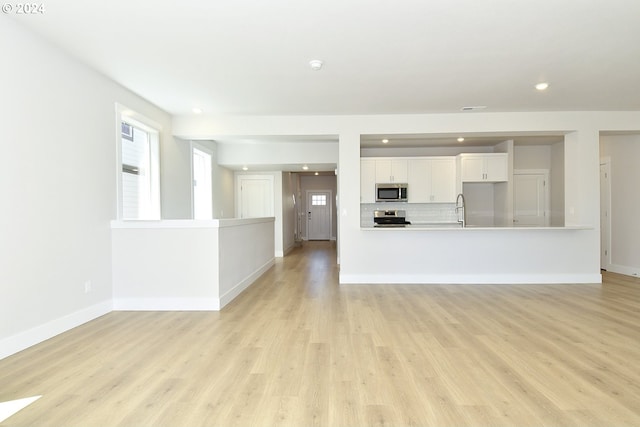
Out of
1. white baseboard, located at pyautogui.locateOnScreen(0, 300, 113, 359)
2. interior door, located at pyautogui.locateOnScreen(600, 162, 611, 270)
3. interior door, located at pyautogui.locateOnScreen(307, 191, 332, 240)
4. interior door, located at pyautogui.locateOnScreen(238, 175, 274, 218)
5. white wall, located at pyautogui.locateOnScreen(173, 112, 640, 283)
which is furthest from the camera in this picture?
interior door, located at pyautogui.locateOnScreen(307, 191, 332, 240)

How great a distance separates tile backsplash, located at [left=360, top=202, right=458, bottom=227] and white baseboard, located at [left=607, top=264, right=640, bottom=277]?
109 inches

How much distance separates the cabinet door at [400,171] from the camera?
22.7 ft

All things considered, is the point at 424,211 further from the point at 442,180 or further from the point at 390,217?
the point at 390,217

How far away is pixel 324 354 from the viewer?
2666 mm

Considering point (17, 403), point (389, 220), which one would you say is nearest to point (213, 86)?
point (17, 403)

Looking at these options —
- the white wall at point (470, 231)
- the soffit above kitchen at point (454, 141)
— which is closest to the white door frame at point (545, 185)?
the soffit above kitchen at point (454, 141)

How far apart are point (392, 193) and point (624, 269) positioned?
13.7ft

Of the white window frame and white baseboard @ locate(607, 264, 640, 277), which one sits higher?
the white window frame

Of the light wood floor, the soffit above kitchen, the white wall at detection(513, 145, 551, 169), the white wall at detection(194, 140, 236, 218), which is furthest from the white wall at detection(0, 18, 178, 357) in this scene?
the white wall at detection(513, 145, 551, 169)

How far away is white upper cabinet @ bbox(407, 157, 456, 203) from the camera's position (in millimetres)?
6906

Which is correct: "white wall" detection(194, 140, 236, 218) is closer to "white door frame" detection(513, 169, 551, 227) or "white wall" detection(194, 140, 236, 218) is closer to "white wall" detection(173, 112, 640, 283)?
"white wall" detection(173, 112, 640, 283)

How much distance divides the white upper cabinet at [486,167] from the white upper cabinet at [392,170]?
109cm

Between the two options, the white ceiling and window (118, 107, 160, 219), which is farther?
window (118, 107, 160, 219)

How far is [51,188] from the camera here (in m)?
3.11
